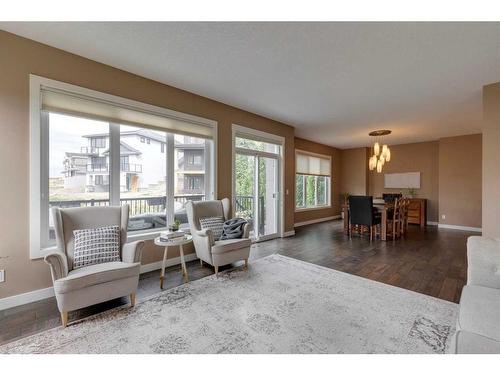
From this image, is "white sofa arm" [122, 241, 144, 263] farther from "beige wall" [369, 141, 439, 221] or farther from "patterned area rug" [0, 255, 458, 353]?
"beige wall" [369, 141, 439, 221]

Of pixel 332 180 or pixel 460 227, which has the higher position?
pixel 332 180

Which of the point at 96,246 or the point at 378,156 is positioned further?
the point at 378,156

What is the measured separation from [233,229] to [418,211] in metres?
6.63

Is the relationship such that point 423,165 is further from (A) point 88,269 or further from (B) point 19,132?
(B) point 19,132

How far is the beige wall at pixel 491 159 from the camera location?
3334mm

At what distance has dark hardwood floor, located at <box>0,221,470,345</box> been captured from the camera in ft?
7.14

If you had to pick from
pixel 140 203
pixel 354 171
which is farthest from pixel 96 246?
pixel 354 171

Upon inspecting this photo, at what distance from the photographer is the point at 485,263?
5.84ft

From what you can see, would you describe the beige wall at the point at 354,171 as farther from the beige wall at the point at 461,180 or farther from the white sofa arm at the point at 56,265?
the white sofa arm at the point at 56,265

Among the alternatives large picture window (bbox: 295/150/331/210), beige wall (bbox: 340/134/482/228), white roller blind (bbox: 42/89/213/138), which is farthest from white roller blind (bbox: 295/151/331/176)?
white roller blind (bbox: 42/89/213/138)

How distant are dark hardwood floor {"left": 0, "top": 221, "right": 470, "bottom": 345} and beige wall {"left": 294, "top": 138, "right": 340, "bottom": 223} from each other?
1527 millimetres

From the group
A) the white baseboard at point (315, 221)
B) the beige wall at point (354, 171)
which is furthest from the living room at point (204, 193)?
the beige wall at point (354, 171)

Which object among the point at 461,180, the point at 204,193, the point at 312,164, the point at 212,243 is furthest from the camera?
the point at 312,164
